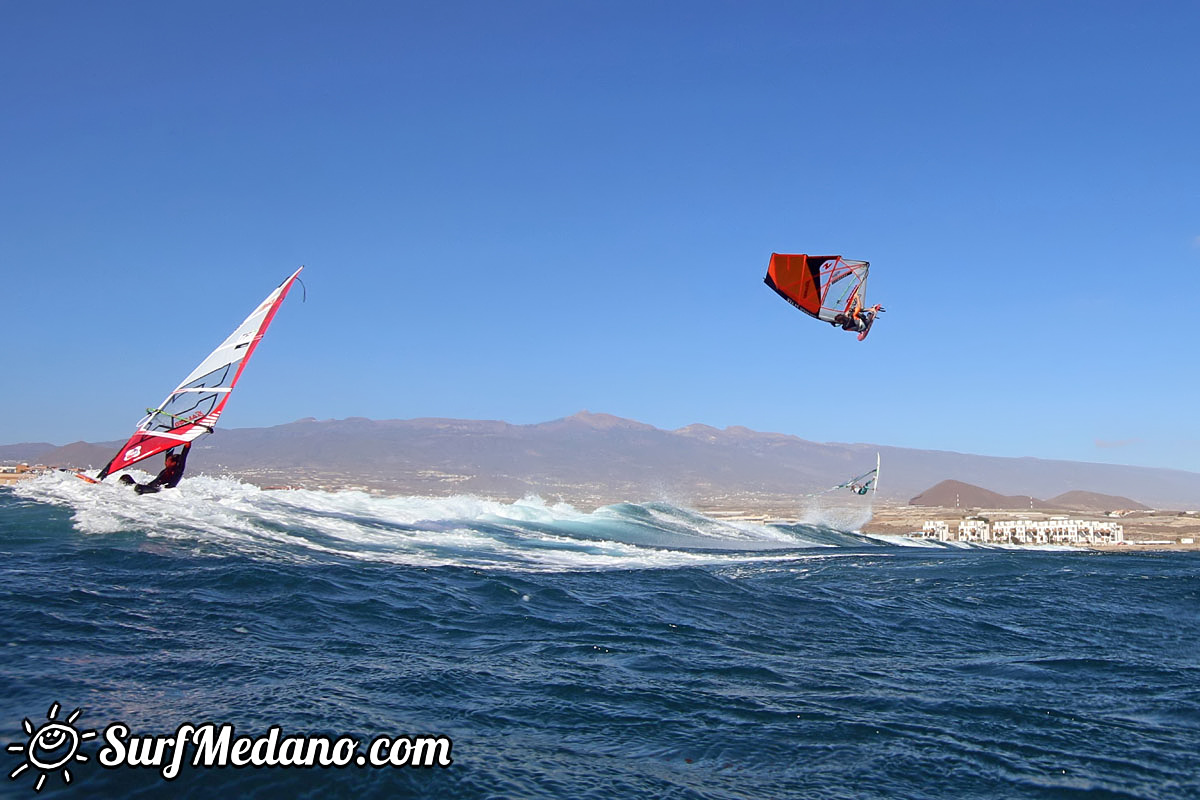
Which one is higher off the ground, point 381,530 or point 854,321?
point 854,321

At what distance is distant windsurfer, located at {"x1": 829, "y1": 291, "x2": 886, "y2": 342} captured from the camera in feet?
44.9

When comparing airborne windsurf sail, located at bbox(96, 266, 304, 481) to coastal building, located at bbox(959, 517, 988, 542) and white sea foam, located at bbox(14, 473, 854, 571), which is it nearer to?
white sea foam, located at bbox(14, 473, 854, 571)

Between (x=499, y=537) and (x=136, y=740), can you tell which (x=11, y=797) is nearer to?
(x=136, y=740)

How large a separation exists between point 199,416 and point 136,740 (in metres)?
15.2

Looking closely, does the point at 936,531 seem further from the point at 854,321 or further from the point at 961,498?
the point at 961,498

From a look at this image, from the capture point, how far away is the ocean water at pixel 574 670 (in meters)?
6.00

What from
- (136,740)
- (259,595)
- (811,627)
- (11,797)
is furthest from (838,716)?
(259,595)

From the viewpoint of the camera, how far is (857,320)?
1373cm
